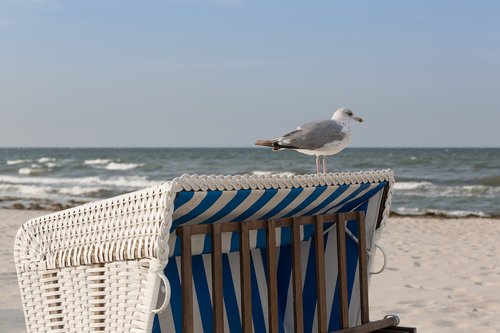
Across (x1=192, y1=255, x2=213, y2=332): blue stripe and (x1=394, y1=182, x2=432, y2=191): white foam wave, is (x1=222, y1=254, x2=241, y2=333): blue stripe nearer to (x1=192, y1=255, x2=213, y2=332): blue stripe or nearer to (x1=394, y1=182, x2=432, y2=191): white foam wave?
(x1=192, y1=255, x2=213, y2=332): blue stripe

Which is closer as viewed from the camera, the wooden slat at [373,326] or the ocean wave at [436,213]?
the wooden slat at [373,326]

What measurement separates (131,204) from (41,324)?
2.59 ft

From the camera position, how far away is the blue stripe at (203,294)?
291 cm

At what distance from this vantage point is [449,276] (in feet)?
22.1

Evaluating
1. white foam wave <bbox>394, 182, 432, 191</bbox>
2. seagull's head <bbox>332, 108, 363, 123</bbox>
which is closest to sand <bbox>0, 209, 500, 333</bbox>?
seagull's head <bbox>332, 108, 363, 123</bbox>

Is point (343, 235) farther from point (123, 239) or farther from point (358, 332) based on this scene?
point (123, 239)

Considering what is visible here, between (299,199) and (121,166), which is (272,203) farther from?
A: (121,166)

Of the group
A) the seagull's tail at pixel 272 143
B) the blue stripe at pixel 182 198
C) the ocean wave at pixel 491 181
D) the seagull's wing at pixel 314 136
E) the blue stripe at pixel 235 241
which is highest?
the seagull's wing at pixel 314 136

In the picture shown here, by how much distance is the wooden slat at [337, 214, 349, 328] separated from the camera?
2893mm

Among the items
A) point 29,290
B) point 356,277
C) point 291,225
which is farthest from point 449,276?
point 29,290

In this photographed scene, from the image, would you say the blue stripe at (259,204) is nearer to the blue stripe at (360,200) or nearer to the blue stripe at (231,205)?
the blue stripe at (231,205)

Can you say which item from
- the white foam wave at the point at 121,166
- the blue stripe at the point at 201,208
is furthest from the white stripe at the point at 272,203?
the white foam wave at the point at 121,166

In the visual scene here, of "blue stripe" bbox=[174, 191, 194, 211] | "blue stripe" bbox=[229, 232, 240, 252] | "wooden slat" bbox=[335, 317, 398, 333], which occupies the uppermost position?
"blue stripe" bbox=[174, 191, 194, 211]

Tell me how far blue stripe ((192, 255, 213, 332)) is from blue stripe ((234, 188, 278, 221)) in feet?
1.23
